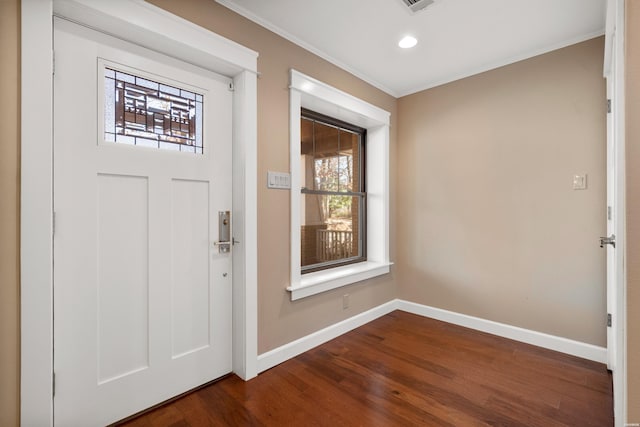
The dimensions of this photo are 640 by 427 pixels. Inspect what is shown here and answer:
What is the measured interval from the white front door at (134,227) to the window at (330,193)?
96 cm

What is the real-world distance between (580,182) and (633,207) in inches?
70.6

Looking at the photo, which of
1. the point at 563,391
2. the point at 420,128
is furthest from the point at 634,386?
the point at 420,128

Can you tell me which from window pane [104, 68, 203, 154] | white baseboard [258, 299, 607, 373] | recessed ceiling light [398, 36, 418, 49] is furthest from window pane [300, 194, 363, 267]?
recessed ceiling light [398, 36, 418, 49]

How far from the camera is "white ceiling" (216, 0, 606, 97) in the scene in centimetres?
200

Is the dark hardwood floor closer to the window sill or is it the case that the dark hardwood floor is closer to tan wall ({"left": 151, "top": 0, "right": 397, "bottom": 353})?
tan wall ({"left": 151, "top": 0, "right": 397, "bottom": 353})

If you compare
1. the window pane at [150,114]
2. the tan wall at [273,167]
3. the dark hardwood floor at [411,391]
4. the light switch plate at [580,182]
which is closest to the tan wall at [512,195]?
the light switch plate at [580,182]

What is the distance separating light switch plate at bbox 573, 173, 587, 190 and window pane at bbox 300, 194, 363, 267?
6.30ft

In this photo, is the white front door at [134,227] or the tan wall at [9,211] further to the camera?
the white front door at [134,227]

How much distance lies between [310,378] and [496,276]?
198 cm

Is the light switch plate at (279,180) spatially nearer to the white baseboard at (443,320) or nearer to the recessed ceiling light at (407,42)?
the white baseboard at (443,320)

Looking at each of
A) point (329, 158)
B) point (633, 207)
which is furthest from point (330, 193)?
point (633, 207)

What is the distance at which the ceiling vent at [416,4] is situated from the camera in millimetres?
1934

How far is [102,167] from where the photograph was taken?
1.59 metres

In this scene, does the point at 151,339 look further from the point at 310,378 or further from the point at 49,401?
the point at 310,378
